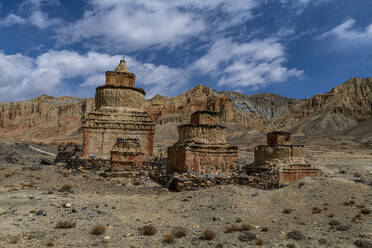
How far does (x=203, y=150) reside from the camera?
1286 centimetres

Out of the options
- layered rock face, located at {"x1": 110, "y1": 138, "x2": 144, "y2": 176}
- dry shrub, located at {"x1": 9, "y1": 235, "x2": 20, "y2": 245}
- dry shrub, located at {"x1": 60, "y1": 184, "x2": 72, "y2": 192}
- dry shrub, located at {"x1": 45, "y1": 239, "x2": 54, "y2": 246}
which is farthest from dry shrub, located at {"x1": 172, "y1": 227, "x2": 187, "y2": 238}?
layered rock face, located at {"x1": 110, "y1": 138, "x2": 144, "y2": 176}

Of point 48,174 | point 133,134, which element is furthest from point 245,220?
point 133,134

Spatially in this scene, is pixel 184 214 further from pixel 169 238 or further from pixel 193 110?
pixel 193 110

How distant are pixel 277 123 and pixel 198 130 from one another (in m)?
93.7

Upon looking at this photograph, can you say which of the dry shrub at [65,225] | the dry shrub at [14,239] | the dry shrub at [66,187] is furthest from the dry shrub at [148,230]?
the dry shrub at [66,187]

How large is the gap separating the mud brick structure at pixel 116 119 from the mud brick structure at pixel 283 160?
7.06 m

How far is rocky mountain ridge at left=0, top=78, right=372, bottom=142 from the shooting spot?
282 feet

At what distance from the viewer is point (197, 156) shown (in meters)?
12.8

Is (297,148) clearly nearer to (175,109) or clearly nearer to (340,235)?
(340,235)

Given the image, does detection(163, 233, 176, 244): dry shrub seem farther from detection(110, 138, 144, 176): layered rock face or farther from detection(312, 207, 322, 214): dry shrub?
detection(110, 138, 144, 176): layered rock face

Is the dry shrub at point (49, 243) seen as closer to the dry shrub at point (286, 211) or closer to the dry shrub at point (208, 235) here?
the dry shrub at point (208, 235)

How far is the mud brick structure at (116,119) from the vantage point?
17094 millimetres

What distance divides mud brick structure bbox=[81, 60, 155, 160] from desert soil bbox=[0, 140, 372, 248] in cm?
585

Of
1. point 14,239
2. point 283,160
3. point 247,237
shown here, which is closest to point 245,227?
point 247,237
